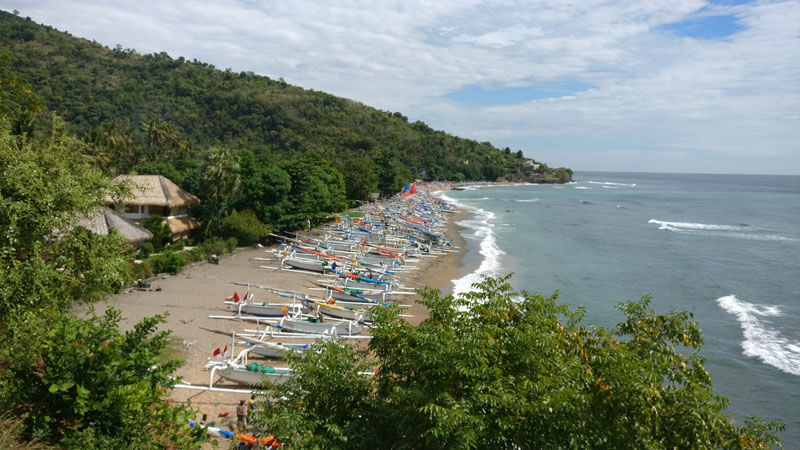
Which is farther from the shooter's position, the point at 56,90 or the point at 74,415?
the point at 56,90

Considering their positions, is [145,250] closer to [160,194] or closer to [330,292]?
[160,194]

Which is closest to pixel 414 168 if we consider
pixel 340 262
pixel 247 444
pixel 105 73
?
pixel 105 73

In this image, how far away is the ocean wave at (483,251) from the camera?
30562 millimetres

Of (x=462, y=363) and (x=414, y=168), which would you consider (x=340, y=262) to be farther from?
(x=414, y=168)

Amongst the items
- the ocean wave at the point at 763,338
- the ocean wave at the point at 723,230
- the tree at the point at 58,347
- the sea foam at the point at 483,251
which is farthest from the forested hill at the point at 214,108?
the tree at the point at 58,347

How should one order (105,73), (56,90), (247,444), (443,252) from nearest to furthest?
(247,444), (443,252), (56,90), (105,73)

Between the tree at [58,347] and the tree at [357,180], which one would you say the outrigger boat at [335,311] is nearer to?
the tree at [58,347]

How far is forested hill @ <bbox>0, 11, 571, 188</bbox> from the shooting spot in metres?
98.8

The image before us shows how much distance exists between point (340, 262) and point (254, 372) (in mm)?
17565

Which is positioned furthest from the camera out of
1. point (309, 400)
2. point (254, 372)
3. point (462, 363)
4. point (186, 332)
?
point (186, 332)

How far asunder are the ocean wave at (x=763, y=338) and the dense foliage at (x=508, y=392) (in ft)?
56.3

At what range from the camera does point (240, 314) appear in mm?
21297

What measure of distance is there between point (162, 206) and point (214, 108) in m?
101

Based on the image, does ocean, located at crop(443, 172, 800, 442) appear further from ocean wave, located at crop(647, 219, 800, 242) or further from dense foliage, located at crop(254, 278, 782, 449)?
dense foliage, located at crop(254, 278, 782, 449)
